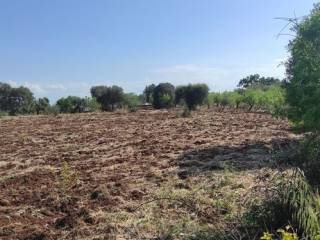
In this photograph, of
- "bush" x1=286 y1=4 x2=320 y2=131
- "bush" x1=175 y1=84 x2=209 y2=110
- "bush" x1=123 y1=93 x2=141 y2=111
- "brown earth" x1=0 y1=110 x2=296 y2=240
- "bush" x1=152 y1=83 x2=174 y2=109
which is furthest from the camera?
"bush" x1=123 y1=93 x2=141 y2=111

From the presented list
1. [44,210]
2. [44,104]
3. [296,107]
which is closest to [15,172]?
[44,210]

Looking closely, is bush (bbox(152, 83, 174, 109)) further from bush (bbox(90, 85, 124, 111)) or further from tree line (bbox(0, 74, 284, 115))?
bush (bbox(90, 85, 124, 111))

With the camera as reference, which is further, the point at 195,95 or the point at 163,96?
the point at 163,96

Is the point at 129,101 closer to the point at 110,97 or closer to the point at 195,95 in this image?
the point at 110,97

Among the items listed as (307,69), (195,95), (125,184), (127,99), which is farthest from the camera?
(127,99)

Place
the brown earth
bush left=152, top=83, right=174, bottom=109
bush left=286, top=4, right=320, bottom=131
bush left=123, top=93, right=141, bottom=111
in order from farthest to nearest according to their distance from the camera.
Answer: bush left=123, top=93, right=141, bottom=111 < bush left=152, top=83, right=174, bottom=109 < bush left=286, top=4, right=320, bottom=131 < the brown earth

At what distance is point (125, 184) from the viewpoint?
8.02 m

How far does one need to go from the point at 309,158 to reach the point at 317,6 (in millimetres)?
4605

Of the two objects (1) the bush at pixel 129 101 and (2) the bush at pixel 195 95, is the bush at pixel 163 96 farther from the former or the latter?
(2) the bush at pixel 195 95

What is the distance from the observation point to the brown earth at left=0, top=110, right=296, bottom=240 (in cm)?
570

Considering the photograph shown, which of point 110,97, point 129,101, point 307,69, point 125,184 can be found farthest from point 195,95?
point 125,184

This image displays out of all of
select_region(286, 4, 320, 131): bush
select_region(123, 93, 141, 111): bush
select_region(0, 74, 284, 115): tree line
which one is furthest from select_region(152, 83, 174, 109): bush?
select_region(286, 4, 320, 131): bush

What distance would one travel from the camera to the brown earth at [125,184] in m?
5.70

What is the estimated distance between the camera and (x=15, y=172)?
977 cm
